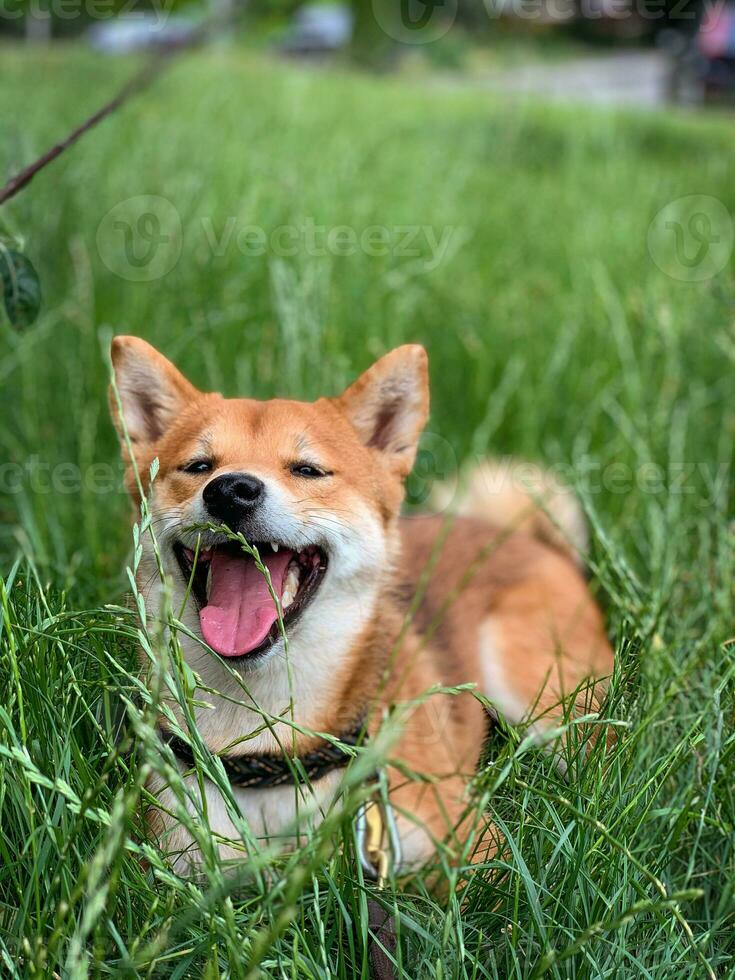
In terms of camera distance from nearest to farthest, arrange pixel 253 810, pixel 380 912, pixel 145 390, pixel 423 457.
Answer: pixel 380 912 < pixel 253 810 < pixel 145 390 < pixel 423 457

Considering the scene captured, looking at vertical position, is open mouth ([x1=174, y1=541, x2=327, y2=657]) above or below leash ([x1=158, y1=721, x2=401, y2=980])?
above

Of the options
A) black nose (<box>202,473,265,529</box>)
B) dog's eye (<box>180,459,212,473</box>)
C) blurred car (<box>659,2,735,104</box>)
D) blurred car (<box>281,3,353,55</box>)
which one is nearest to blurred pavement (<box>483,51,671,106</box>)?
blurred car (<box>659,2,735,104</box>)

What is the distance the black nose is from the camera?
182 cm

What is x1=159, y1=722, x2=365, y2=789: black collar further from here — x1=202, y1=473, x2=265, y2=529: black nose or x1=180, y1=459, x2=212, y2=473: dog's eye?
x1=180, y1=459, x2=212, y2=473: dog's eye

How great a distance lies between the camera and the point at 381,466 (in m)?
2.30

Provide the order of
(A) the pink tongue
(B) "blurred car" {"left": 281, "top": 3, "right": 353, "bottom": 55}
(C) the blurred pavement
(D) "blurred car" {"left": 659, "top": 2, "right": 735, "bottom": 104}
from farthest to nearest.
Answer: (B) "blurred car" {"left": 281, "top": 3, "right": 353, "bottom": 55} < (C) the blurred pavement < (D) "blurred car" {"left": 659, "top": 2, "right": 735, "bottom": 104} < (A) the pink tongue

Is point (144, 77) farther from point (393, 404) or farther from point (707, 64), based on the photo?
Result: point (707, 64)

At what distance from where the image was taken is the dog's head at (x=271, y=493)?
1844 mm

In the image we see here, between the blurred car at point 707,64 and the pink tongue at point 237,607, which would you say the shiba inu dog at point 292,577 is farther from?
the blurred car at point 707,64

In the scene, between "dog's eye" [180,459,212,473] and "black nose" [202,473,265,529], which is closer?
"black nose" [202,473,265,529]

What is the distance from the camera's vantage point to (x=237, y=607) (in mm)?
1841

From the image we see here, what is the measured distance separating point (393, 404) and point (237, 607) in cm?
68

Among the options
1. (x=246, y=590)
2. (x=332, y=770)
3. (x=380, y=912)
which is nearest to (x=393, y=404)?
(x=246, y=590)

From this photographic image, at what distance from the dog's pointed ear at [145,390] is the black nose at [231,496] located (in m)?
0.28
